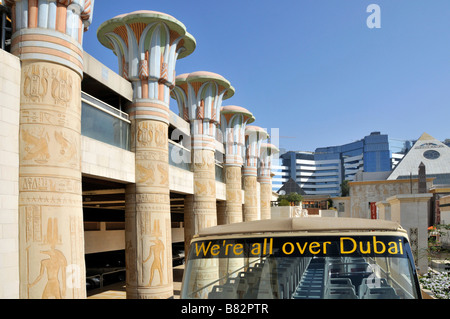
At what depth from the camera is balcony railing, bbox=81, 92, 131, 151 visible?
1380cm

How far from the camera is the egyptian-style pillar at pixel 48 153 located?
1021 cm

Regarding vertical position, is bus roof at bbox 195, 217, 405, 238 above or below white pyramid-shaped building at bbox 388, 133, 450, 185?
below

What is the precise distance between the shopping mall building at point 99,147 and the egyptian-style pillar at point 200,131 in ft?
0.20

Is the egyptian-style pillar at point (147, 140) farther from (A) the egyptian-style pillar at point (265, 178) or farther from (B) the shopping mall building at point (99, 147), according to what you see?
(A) the egyptian-style pillar at point (265, 178)

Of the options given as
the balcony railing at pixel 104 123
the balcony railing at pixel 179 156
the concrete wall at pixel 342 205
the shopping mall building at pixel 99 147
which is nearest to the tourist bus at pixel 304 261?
the shopping mall building at pixel 99 147

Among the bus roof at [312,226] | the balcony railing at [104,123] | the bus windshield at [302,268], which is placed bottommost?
the bus windshield at [302,268]

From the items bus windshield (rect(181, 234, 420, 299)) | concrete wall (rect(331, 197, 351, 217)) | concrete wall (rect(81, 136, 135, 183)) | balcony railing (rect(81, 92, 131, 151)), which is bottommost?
concrete wall (rect(331, 197, 351, 217))

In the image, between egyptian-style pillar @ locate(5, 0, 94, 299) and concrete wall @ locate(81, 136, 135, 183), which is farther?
concrete wall @ locate(81, 136, 135, 183)

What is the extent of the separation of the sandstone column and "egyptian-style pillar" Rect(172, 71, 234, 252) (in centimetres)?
595

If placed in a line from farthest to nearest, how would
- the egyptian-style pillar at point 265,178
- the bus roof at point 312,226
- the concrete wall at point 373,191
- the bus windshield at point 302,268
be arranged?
1. the concrete wall at point 373,191
2. the egyptian-style pillar at point 265,178
3. the bus roof at point 312,226
4. the bus windshield at point 302,268

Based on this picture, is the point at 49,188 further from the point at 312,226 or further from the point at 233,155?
the point at 233,155

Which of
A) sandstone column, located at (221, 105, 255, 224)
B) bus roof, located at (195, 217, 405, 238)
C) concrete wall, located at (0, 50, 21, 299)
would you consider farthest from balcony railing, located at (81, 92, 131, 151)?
sandstone column, located at (221, 105, 255, 224)

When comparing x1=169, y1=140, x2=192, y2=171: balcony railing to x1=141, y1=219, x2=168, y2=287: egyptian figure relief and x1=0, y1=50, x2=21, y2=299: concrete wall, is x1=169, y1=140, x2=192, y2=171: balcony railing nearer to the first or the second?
x1=141, y1=219, x2=168, y2=287: egyptian figure relief
